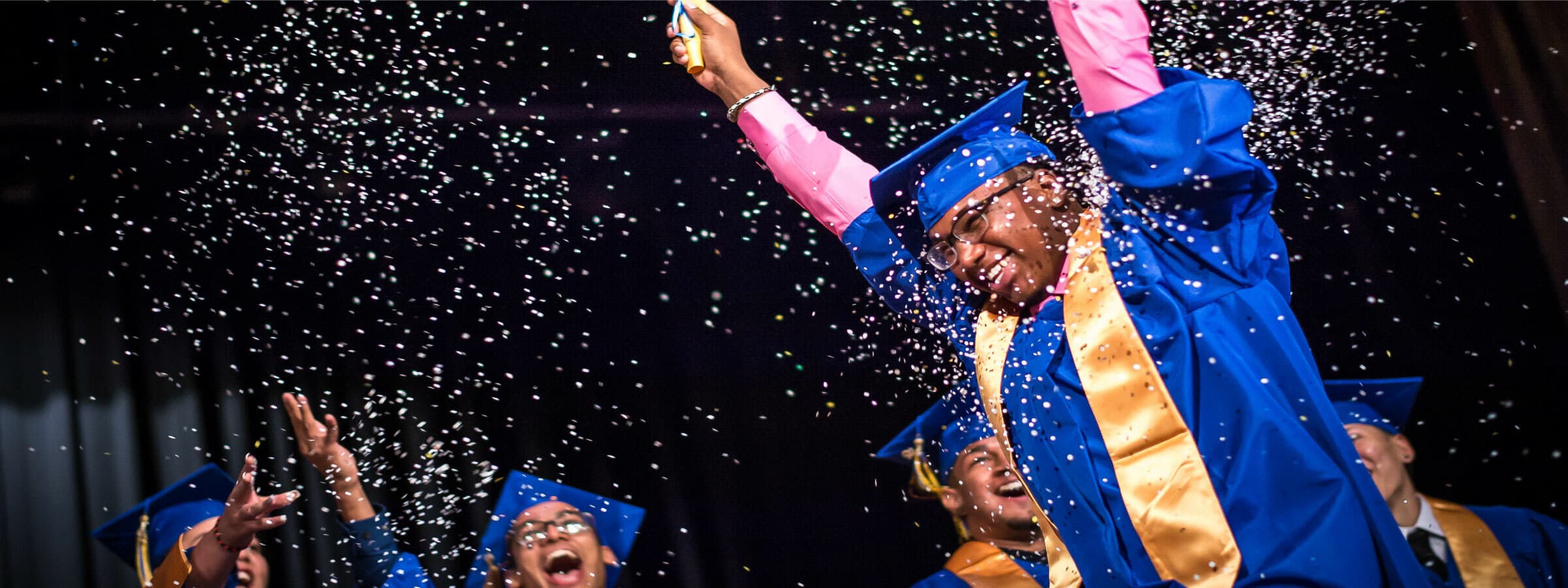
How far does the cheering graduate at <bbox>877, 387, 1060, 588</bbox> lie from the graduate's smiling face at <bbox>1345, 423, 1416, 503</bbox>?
2.87 ft

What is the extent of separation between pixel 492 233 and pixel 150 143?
3.56 ft

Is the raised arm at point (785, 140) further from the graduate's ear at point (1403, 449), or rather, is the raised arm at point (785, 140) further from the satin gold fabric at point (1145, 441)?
the graduate's ear at point (1403, 449)

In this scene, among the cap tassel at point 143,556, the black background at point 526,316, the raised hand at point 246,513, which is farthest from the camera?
the black background at point 526,316

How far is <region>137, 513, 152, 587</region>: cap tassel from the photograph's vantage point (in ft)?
9.69

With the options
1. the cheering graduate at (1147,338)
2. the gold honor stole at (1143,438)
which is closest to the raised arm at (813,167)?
the cheering graduate at (1147,338)

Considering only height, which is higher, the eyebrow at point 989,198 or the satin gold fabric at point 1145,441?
the eyebrow at point 989,198

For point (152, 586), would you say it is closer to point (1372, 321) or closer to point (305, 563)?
point (305, 563)

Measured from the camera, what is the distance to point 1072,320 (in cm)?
163

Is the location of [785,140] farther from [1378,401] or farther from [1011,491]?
[1378,401]

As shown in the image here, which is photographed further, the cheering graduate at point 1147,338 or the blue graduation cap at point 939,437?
the blue graduation cap at point 939,437

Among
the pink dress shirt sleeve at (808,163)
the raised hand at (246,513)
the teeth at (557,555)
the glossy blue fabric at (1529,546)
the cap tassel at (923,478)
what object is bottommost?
the glossy blue fabric at (1529,546)

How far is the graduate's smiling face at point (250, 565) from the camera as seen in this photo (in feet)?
9.77

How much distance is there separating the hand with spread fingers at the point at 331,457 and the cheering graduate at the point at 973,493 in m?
1.46

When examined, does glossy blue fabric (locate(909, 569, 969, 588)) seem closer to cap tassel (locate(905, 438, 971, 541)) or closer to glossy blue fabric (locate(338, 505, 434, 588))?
cap tassel (locate(905, 438, 971, 541))
